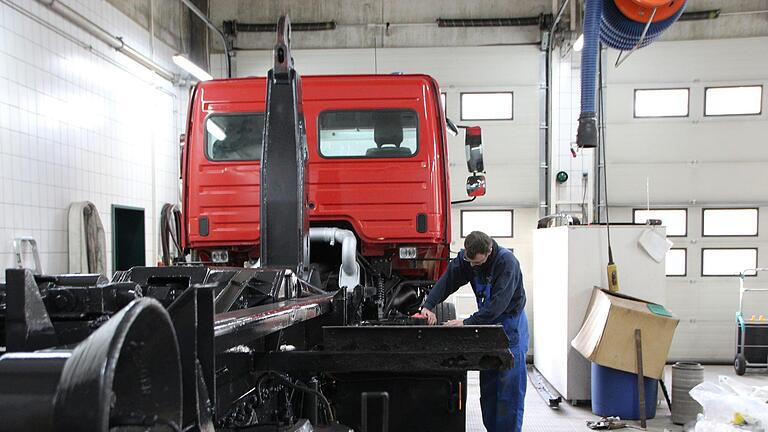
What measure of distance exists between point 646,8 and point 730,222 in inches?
253

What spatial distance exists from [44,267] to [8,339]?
4956 millimetres

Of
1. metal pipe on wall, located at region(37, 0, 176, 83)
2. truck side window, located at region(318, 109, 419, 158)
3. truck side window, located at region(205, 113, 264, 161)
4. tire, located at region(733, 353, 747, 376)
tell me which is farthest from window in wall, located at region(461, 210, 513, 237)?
truck side window, located at region(205, 113, 264, 161)

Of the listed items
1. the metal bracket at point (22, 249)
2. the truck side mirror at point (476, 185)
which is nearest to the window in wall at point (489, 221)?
the truck side mirror at point (476, 185)

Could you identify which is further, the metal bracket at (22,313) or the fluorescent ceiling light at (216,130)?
the fluorescent ceiling light at (216,130)

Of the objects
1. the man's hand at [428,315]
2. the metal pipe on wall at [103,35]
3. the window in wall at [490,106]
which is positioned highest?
the metal pipe on wall at [103,35]

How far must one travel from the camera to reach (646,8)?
10.5 feet

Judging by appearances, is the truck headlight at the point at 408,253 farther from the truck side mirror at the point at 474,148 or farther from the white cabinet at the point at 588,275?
the white cabinet at the point at 588,275

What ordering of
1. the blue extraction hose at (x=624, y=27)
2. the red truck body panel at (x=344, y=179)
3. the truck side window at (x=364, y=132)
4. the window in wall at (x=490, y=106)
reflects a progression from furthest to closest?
the window in wall at (x=490, y=106) → the truck side window at (x=364, y=132) → the red truck body panel at (x=344, y=179) → the blue extraction hose at (x=624, y=27)

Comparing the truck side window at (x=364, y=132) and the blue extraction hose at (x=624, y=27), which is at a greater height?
the blue extraction hose at (x=624, y=27)

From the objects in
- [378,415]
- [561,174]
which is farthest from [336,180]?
[561,174]

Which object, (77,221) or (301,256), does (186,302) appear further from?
(77,221)

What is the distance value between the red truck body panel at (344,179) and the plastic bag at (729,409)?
Answer: 246cm

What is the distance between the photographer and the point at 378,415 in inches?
68.0

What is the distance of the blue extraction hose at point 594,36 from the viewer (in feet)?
10.5
